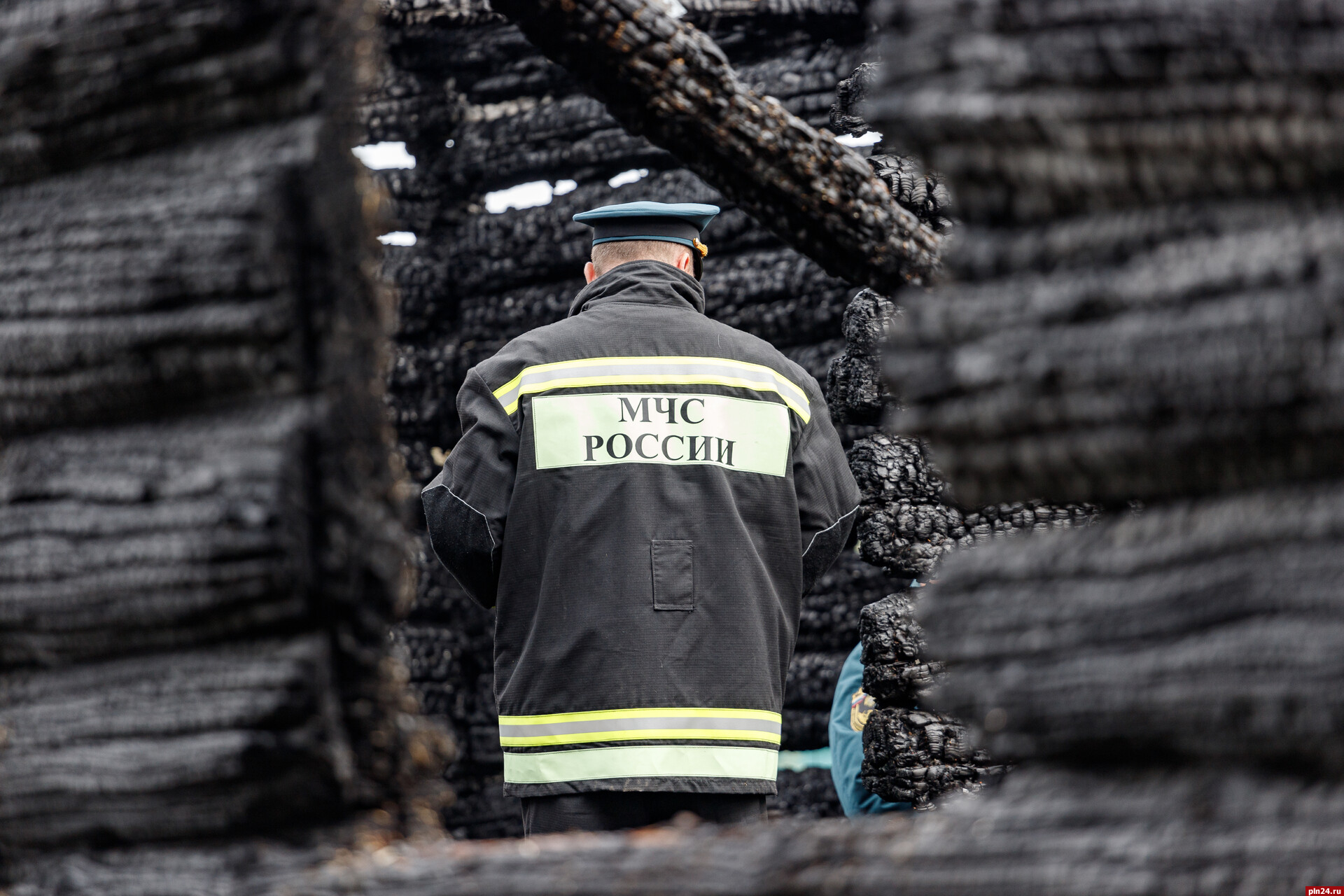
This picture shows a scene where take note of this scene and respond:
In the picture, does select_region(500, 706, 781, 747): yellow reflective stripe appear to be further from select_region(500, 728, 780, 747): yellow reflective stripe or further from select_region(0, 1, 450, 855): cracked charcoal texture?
select_region(0, 1, 450, 855): cracked charcoal texture

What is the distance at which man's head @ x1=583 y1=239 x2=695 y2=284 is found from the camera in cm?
349

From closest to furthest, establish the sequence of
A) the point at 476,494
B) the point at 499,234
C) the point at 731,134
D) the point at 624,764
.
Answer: the point at 731,134 → the point at 624,764 → the point at 476,494 → the point at 499,234

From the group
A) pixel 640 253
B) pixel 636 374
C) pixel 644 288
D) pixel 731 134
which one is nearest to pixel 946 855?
pixel 731 134

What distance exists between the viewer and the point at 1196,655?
3.40 ft

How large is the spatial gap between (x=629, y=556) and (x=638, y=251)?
94cm

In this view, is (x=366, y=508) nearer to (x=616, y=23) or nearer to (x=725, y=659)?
(x=616, y=23)

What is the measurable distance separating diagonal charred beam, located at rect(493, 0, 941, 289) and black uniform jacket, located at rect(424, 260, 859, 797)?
19.7 inches

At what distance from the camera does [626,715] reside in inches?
116

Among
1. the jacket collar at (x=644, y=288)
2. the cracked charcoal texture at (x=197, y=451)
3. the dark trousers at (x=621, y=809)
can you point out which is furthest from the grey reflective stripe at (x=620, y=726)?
the cracked charcoal texture at (x=197, y=451)

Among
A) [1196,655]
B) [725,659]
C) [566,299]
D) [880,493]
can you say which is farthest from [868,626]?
[1196,655]

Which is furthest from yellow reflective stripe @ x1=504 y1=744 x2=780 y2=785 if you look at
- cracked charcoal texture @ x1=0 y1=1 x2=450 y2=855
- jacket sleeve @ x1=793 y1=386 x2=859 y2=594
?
cracked charcoal texture @ x1=0 y1=1 x2=450 y2=855

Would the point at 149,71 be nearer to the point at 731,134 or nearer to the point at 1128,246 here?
the point at 1128,246

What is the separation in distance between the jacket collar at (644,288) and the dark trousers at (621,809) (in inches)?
49.2

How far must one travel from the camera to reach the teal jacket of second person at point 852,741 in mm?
3727
